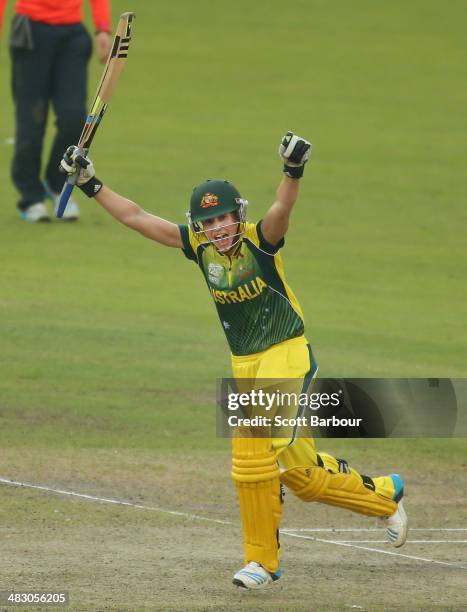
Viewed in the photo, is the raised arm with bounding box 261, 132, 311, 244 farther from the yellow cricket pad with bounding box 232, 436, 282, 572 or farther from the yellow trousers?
the yellow cricket pad with bounding box 232, 436, 282, 572

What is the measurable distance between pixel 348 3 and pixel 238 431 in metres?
20.7

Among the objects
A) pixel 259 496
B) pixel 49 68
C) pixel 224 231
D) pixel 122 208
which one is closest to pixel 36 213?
pixel 49 68

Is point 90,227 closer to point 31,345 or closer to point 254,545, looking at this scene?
point 31,345

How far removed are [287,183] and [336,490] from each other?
1629mm

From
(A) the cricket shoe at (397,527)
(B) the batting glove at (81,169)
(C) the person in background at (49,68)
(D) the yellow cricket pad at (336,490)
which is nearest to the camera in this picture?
(D) the yellow cricket pad at (336,490)

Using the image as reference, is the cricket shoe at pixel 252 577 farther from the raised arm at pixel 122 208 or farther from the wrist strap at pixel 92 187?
the wrist strap at pixel 92 187

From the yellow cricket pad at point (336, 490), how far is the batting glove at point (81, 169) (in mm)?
1969

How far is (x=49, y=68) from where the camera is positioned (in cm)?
1568

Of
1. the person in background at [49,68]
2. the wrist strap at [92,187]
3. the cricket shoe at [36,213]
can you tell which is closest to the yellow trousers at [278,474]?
the wrist strap at [92,187]

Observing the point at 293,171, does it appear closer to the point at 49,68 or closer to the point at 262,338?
the point at 262,338

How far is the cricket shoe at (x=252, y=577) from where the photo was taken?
7.25 metres

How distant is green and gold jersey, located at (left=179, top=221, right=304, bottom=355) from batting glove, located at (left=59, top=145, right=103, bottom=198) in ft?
2.99

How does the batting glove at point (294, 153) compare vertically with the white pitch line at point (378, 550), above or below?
above

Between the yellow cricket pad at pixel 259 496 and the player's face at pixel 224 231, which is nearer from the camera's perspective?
the yellow cricket pad at pixel 259 496
